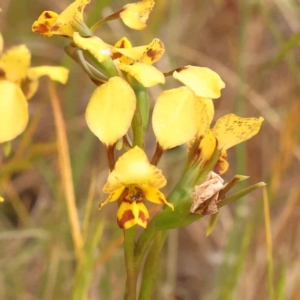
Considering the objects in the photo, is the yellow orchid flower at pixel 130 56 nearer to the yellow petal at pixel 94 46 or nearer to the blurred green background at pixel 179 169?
the yellow petal at pixel 94 46

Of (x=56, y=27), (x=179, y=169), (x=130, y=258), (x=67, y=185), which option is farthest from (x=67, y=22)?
(x=179, y=169)

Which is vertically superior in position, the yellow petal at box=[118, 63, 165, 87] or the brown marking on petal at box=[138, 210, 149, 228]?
the yellow petal at box=[118, 63, 165, 87]

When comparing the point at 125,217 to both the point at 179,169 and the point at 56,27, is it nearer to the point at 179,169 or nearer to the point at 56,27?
the point at 56,27

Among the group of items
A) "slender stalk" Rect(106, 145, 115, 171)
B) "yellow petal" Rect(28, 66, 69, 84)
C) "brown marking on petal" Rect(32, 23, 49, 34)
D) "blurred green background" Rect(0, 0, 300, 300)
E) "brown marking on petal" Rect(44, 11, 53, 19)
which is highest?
"brown marking on petal" Rect(44, 11, 53, 19)

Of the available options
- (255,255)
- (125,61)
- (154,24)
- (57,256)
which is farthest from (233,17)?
(125,61)

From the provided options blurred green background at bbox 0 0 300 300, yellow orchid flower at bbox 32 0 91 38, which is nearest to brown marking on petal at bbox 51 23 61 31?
yellow orchid flower at bbox 32 0 91 38

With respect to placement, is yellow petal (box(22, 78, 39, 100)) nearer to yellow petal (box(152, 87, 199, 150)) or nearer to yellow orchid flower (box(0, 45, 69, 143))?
yellow orchid flower (box(0, 45, 69, 143))
